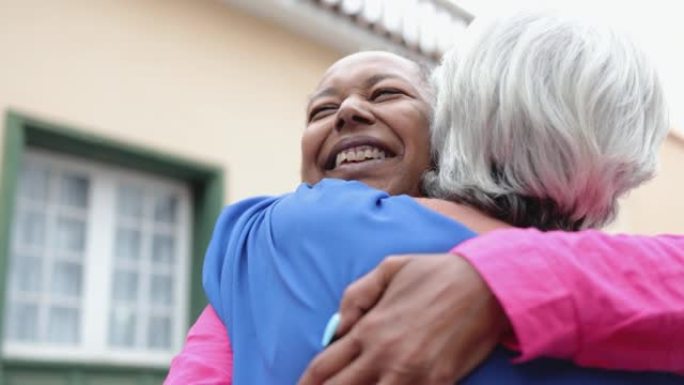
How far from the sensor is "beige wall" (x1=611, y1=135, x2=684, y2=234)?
1112 centimetres

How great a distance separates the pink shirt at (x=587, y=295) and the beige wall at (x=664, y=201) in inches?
399

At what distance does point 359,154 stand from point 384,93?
15cm

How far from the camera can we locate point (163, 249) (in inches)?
284

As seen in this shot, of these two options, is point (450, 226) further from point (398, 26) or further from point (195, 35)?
point (398, 26)

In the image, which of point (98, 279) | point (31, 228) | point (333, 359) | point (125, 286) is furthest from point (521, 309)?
point (125, 286)

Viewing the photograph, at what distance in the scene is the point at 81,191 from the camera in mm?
6648

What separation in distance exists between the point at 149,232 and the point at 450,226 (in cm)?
607

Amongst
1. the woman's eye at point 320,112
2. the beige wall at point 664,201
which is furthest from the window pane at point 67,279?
the beige wall at point 664,201

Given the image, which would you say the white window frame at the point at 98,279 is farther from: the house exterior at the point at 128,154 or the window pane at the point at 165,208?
the window pane at the point at 165,208

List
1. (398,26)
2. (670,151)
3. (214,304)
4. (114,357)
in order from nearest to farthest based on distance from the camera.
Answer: (214,304) → (114,357) → (398,26) → (670,151)

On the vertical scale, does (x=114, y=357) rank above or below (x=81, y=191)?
below

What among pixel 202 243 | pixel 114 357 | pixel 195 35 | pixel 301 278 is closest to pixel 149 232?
pixel 202 243

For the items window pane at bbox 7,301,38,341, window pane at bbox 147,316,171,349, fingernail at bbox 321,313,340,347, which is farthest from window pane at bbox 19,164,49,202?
fingernail at bbox 321,313,340,347

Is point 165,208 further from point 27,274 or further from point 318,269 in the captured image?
point 318,269
